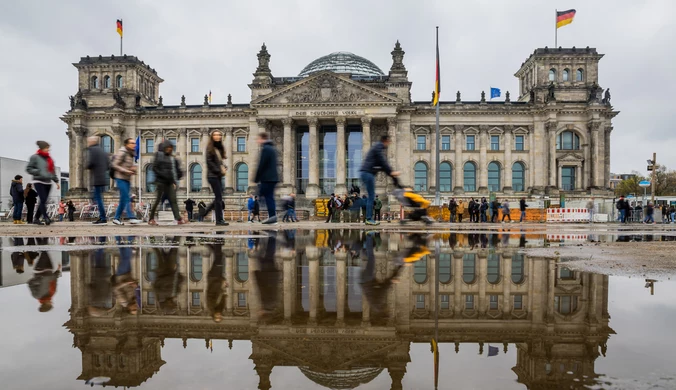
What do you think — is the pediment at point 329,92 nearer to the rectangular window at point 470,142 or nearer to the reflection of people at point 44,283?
the rectangular window at point 470,142

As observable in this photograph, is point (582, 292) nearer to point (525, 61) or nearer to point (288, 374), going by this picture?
point (288, 374)

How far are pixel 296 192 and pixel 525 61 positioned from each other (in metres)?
35.5

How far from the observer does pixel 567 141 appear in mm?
56312

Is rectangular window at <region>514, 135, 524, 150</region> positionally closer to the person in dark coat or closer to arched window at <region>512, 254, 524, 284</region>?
the person in dark coat

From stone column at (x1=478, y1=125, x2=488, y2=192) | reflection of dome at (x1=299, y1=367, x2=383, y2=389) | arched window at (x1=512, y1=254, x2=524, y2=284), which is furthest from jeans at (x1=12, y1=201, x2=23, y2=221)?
stone column at (x1=478, y1=125, x2=488, y2=192)

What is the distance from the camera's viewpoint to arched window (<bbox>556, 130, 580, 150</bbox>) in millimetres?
56281

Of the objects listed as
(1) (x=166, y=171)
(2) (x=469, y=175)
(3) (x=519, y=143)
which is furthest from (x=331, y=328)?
(3) (x=519, y=143)

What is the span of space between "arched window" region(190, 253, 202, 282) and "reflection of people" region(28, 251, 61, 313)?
107cm

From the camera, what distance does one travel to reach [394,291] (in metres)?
3.50

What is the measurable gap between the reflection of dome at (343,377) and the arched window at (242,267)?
7.02ft

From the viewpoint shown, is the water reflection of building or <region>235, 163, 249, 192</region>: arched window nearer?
the water reflection of building

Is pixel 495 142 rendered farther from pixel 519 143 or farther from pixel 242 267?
pixel 242 267

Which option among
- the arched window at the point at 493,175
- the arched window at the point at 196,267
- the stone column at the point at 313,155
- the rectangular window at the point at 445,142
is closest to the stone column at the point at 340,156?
the stone column at the point at 313,155

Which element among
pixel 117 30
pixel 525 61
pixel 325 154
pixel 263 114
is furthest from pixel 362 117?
pixel 117 30
